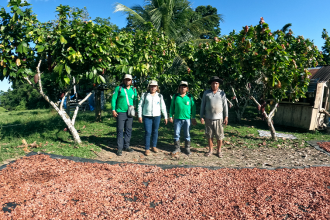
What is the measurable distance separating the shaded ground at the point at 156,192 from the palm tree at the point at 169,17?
446 inches

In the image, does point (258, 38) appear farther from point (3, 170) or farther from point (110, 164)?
point (3, 170)

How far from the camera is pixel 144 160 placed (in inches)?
209

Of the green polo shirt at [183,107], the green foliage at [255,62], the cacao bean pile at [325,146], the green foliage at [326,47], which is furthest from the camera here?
the green foliage at [326,47]

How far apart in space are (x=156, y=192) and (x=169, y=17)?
1310 cm

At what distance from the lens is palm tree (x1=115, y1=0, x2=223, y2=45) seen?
14.4 meters

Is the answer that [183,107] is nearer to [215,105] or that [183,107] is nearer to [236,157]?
[215,105]

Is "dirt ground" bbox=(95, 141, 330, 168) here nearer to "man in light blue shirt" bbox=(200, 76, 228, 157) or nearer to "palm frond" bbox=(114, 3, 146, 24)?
"man in light blue shirt" bbox=(200, 76, 228, 157)

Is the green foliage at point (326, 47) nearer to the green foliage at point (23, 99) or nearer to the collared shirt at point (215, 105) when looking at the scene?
the collared shirt at point (215, 105)

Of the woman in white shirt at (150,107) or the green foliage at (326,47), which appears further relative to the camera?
the green foliage at (326,47)

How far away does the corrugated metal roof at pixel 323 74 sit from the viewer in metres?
9.17

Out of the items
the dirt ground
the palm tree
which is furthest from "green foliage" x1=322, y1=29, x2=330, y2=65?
the dirt ground

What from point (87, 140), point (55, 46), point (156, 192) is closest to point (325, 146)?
point (156, 192)

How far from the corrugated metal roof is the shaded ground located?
6143 millimetres

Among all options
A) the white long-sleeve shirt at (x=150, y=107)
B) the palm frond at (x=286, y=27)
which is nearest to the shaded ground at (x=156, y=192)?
the white long-sleeve shirt at (x=150, y=107)
